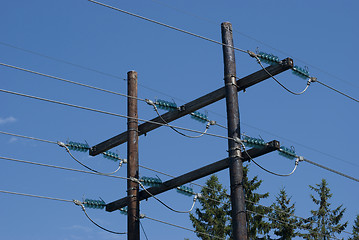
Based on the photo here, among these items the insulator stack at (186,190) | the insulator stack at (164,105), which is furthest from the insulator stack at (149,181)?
the insulator stack at (164,105)

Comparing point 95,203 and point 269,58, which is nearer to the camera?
point 269,58

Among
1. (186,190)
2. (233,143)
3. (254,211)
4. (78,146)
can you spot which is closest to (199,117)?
(186,190)

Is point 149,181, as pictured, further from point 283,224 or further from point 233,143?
point 283,224

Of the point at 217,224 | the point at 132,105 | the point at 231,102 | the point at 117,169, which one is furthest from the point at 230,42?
the point at 217,224

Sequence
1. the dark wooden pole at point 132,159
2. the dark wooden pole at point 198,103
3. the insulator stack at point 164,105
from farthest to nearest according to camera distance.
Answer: the insulator stack at point 164,105 < the dark wooden pole at point 132,159 < the dark wooden pole at point 198,103

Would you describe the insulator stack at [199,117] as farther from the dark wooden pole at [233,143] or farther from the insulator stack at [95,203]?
the insulator stack at [95,203]

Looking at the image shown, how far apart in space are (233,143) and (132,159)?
8.87ft

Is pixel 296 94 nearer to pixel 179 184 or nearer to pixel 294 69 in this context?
pixel 294 69

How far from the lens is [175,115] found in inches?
686

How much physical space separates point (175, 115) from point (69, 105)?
3.12m

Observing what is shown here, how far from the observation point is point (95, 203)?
17594 millimetres

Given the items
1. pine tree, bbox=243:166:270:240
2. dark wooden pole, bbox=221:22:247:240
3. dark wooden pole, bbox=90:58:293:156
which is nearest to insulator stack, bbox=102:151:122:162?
dark wooden pole, bbox=90:58:293:156

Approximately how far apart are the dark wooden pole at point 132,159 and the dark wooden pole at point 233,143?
2406 millimetres

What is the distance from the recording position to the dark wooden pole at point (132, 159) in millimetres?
16500
